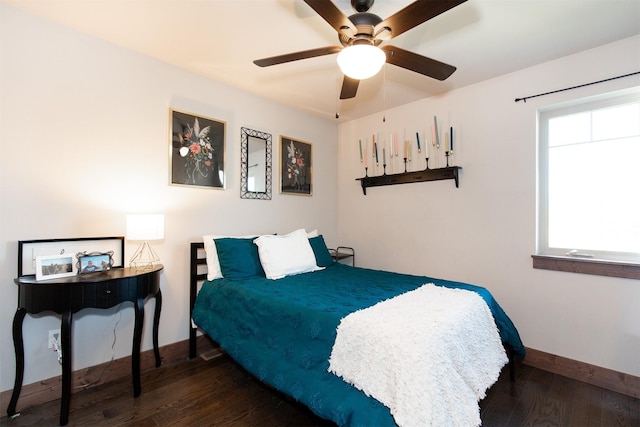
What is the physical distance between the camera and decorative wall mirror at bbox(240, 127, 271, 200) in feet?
9.70

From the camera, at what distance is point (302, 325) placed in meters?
1.63

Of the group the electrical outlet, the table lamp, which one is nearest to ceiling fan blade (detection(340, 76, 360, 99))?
the table lamp

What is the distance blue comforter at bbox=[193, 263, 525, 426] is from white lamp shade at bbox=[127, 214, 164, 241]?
62cm

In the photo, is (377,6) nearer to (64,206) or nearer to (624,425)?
(64,206)

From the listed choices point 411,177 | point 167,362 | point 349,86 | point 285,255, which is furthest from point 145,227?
point 411,177

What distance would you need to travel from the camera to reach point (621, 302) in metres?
2.08

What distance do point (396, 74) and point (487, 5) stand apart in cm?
89

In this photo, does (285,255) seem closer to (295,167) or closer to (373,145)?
(295,167)

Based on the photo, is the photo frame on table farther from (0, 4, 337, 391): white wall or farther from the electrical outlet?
the electrical outlet

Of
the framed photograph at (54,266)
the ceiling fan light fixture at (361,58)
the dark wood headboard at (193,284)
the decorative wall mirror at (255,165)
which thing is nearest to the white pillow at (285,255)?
the dark wood headboard at (193,284)

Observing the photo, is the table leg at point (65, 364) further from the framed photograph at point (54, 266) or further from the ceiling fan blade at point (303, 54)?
the ceiling fan blade at point (303, 54)

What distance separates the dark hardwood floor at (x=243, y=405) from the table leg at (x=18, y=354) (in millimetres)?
91

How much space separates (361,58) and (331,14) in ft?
0.78

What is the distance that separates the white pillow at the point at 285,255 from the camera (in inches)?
96.0
